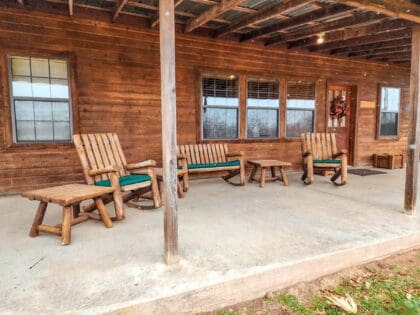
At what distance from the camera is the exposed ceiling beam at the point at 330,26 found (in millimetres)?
4199

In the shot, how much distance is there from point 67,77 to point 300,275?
4.17 metres

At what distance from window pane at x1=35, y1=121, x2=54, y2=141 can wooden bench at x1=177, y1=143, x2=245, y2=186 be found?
6.38ft

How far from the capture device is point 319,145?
5.42 meters

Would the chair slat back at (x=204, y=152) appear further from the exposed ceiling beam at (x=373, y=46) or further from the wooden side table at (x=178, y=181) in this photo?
the exposed ceiling beam at (x=373, y=46)

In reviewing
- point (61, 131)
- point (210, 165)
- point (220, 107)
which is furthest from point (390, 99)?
point (61, 131)

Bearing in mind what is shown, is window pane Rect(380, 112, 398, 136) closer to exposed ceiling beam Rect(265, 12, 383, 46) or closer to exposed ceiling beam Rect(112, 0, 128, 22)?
exposed ceiling beam Rect(265, 12, 383, 46)

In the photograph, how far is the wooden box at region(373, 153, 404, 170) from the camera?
6937mm

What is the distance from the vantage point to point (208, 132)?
18.3 ft

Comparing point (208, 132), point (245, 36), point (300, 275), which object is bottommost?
point (300, 275)

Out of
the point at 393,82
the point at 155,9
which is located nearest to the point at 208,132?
the point at 155,9

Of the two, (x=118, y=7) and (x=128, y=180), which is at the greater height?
(x=118, y=7)

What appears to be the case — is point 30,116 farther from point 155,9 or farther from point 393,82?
point 393,82

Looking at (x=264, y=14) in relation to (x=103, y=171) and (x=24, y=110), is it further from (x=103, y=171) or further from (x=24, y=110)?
(x=24, y=110)

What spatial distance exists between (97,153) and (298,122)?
14.9ft
